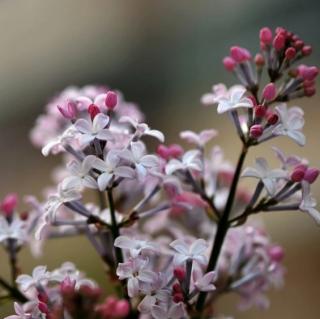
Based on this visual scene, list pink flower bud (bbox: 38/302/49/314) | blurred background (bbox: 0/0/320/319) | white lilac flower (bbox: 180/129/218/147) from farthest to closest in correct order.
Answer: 1. blurred background (bbox: 0/0/320/319)
2. white lilac flower (bbox: 180/129/218/147)
3. pink flower bud (bbox: 38/302/49/314)

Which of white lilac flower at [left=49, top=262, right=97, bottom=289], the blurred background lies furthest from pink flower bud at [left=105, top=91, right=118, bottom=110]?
the blurred background

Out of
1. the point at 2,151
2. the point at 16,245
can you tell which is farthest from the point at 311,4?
the point at 16,245

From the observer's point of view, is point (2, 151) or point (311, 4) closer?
point (311, 4)

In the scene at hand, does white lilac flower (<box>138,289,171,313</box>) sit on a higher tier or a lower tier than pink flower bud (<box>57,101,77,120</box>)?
lower

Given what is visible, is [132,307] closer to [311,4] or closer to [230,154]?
[230,154]

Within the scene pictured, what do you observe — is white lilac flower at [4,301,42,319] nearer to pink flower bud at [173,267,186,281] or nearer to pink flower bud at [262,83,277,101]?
pink flower bud at [173,267,186,281]

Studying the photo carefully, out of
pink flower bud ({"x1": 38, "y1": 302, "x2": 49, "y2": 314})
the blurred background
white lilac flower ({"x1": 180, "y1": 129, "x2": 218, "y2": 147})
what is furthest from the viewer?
the blurred background

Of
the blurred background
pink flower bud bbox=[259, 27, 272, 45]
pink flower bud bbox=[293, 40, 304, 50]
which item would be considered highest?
pink flower bud bbox=[259, 27, 272, 45]

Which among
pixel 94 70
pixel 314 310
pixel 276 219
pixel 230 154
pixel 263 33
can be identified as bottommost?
pixel 314 310
